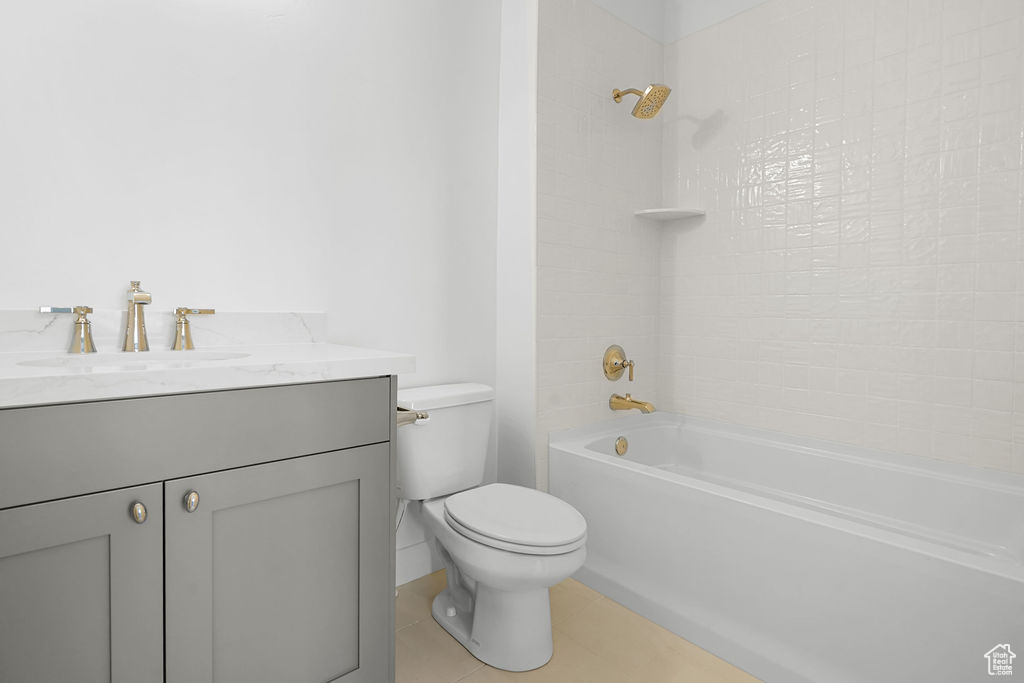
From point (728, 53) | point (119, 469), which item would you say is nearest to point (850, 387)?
point (728, 53)

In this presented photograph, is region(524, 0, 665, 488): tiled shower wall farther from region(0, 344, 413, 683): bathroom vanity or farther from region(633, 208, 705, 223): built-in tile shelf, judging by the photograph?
region(0, 344, 413, 683): bathroom vanity

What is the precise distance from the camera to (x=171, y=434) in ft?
3.34

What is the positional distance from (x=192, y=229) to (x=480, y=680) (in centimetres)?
151

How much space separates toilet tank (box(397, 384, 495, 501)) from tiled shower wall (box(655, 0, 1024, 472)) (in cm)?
55

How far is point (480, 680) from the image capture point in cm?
155

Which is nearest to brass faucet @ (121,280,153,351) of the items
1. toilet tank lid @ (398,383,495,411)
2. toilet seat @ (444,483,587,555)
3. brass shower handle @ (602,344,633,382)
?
toilet tank lid @ (398,383,495,411)

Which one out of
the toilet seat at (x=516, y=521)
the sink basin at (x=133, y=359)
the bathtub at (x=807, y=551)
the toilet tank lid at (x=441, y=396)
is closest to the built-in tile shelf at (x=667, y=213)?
the bathtub at (x=807, y=551)

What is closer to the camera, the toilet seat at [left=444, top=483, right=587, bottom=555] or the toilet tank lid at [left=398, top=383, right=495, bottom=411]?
the toilet seat at [left=444, top=483, right=587, bottom=555]

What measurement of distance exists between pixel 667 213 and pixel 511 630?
180 cm

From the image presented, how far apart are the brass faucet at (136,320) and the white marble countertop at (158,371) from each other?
29mm

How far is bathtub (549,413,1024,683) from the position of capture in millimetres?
1247

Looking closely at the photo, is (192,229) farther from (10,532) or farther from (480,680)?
(480,680)

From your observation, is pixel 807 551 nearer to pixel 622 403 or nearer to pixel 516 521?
pixel 516 521

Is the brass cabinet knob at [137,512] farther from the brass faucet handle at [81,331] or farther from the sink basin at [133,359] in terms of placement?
the brass faucet handle at [81,331]
